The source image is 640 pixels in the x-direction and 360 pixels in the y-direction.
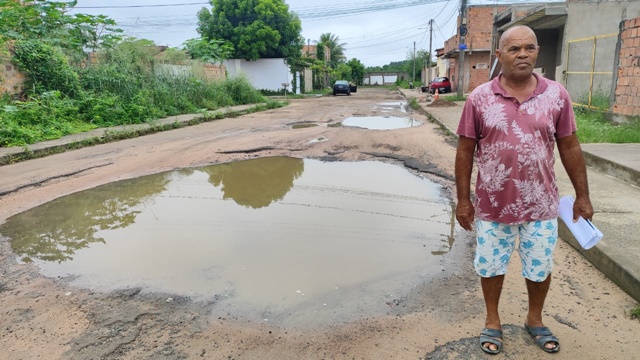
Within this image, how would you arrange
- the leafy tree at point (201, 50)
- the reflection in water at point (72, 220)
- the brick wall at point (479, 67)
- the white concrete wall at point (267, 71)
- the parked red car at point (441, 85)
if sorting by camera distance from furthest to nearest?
the white concrete wall at point (267, 71) → the parked red car at point (441, 85) → the brick wall at point (479, 67) → the leafy tree at point (201, 50) → the reflection in water at point (72, 220)

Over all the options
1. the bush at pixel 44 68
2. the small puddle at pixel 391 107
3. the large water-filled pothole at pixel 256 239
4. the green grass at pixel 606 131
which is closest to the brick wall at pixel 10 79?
the bush at pixel 44 68

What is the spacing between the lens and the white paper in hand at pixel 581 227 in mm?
2316

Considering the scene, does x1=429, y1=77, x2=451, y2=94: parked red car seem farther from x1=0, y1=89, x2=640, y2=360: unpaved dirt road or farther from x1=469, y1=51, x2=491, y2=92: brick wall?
x1=0, y1=89, x2=640, y2=360: unpaved dirt road

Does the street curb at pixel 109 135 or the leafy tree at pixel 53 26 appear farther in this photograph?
the leafy tree at pixel 53 26

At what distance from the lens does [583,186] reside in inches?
92.2

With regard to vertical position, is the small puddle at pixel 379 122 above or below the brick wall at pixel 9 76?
below

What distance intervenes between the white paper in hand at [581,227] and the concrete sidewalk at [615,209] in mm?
822

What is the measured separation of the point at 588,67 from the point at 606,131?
19.9ft

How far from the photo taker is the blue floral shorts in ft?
7.53

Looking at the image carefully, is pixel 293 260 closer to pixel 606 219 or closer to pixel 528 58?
pixel 528 58

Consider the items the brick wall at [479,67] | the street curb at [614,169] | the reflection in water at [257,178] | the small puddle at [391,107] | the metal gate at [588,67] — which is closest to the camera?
the street curb at [614,169]

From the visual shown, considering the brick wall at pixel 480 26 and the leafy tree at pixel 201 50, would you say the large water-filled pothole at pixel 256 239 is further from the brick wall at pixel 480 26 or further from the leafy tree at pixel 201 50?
the brick wall at pixel 480 26

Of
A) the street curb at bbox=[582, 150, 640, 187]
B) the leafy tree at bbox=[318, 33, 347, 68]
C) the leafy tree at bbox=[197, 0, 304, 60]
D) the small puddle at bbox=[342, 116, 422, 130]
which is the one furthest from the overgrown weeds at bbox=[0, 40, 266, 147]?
the leafy tree at bbox=[318, 33, 347, 68]

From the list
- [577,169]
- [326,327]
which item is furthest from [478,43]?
[326,327]
